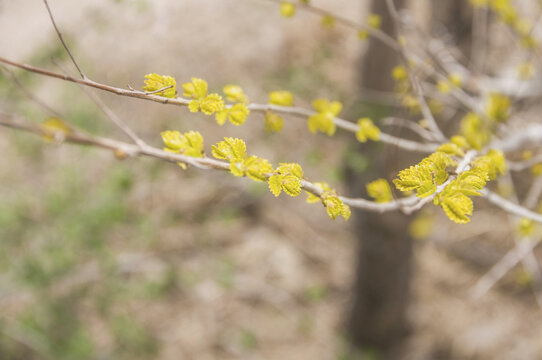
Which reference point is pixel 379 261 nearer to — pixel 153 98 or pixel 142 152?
pixel 142 152

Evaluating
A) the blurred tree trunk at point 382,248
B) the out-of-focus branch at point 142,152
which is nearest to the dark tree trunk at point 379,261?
the blurred tree trunk at point 382,248

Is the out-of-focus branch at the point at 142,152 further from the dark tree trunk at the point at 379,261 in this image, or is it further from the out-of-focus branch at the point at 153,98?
the dark tree trunk at the point at 379,261

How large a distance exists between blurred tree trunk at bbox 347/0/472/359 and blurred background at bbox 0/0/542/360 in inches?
0.7

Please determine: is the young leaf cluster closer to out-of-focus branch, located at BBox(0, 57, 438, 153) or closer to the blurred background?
out-of-focus branch, located at BBox(0, 57, 438, 153)

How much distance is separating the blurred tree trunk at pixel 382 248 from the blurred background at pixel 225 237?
0.7 inches

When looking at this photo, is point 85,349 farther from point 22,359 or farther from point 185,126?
point 185,126

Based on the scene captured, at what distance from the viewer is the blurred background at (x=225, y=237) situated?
333 centimetres

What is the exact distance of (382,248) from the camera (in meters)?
3.30

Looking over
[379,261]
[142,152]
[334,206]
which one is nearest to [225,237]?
[379,261]

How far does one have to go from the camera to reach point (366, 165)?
2615 mm

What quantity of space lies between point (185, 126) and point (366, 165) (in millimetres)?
2583

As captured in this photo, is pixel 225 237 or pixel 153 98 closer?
pixel 153 98

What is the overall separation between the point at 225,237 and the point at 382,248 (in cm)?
215

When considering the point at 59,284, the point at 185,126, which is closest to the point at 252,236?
the point at 185,126
